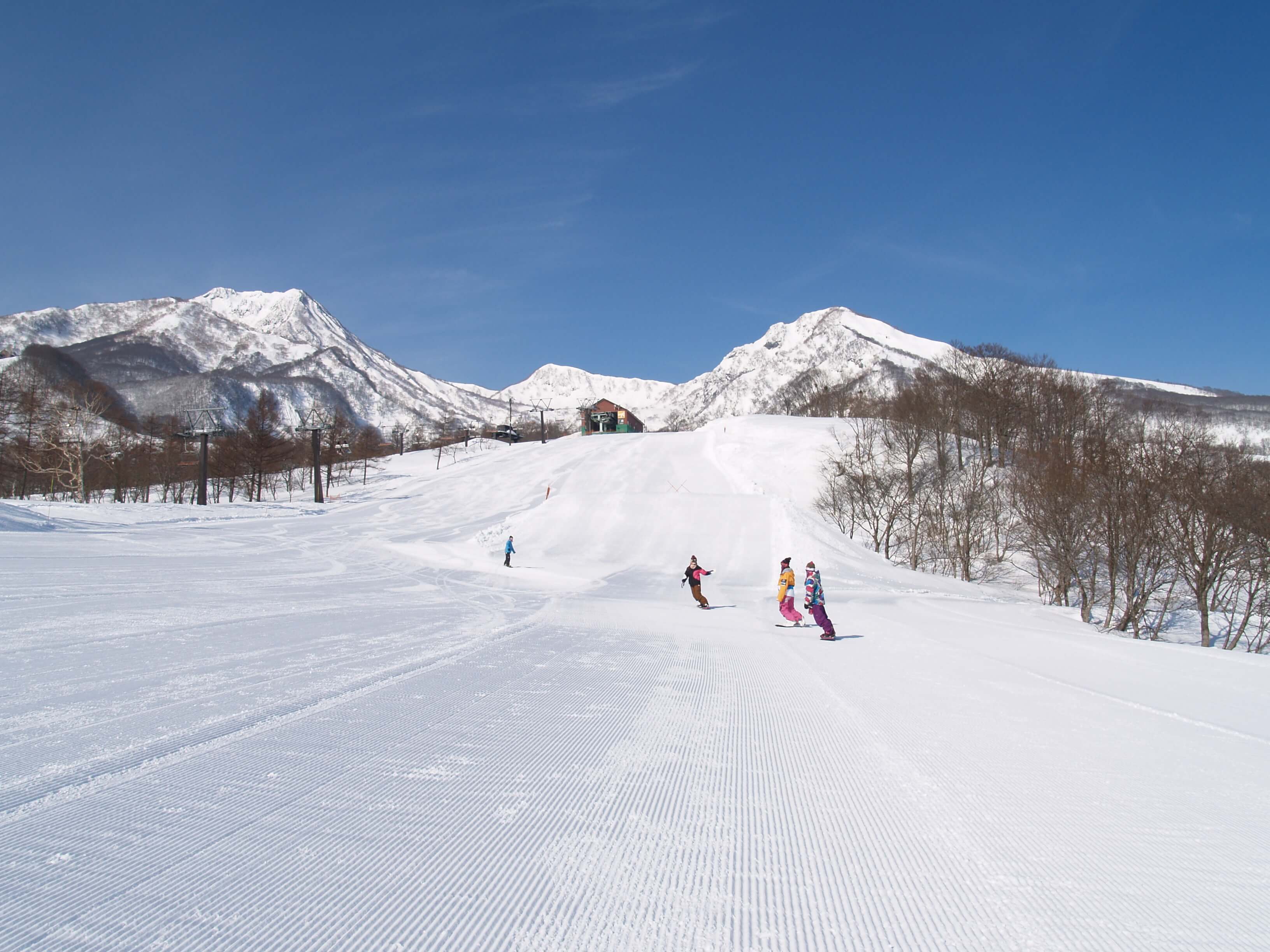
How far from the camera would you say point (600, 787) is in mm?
4457

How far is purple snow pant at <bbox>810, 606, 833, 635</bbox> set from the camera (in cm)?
1253

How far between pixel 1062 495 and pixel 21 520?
43.5 m

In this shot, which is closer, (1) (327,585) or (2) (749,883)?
(2) (749,883)

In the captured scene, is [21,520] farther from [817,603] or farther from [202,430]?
[817,603]

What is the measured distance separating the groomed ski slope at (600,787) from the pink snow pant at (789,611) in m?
1.51

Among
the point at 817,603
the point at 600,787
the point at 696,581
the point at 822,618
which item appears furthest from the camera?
the point at 696,581

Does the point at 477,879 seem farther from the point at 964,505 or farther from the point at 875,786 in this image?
the point at 964,505

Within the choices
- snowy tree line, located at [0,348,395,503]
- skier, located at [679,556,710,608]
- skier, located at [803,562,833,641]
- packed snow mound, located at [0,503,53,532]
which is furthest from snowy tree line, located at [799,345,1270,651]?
snowy tree line, located at [0,348,395,503]

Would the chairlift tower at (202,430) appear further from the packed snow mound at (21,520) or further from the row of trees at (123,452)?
the packed snow mound at (21,520)

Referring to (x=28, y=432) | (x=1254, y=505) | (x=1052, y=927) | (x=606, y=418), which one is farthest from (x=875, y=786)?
(x=606, y=418)

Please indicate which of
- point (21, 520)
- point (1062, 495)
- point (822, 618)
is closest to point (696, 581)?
point (822, 618)

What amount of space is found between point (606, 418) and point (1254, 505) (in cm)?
7609

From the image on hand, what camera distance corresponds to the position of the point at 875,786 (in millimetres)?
4719


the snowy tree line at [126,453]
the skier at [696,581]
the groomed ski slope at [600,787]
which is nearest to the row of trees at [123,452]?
the snowy tree line at [126,453]
